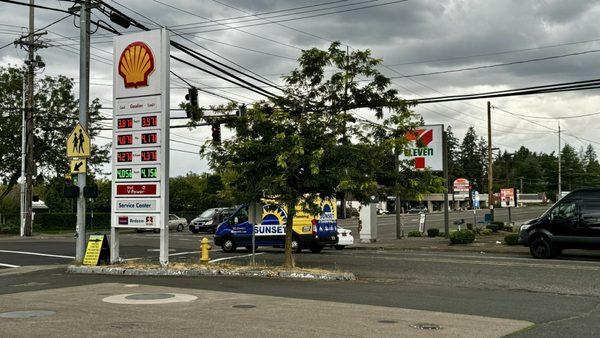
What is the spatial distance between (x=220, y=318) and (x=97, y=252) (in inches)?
397

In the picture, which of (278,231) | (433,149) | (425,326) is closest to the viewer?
(425,326)

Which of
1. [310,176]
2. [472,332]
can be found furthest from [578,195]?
[472,332]

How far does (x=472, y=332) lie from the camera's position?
8586 mm

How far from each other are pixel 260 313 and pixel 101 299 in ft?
11.4

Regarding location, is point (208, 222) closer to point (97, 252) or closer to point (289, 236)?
point (97, 252)

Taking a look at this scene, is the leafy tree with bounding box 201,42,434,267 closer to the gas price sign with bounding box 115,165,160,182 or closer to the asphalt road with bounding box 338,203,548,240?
the gas price sign with bounding box 115,165,160,182

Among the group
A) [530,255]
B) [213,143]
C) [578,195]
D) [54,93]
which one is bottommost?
[530,255]

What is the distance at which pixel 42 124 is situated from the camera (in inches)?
1880

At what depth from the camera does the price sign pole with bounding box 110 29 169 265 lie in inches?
701

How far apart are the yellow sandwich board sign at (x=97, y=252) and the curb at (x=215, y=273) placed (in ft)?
2.06

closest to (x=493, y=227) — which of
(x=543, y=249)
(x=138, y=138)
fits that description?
(x=543, y=249)

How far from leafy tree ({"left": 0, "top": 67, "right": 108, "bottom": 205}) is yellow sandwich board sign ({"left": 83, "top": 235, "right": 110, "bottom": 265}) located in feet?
97.2

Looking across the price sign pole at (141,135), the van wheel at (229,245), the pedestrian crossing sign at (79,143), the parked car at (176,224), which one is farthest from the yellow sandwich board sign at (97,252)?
the parked car at (176,224)

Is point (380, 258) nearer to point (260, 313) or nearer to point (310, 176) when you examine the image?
point (310, 176)
